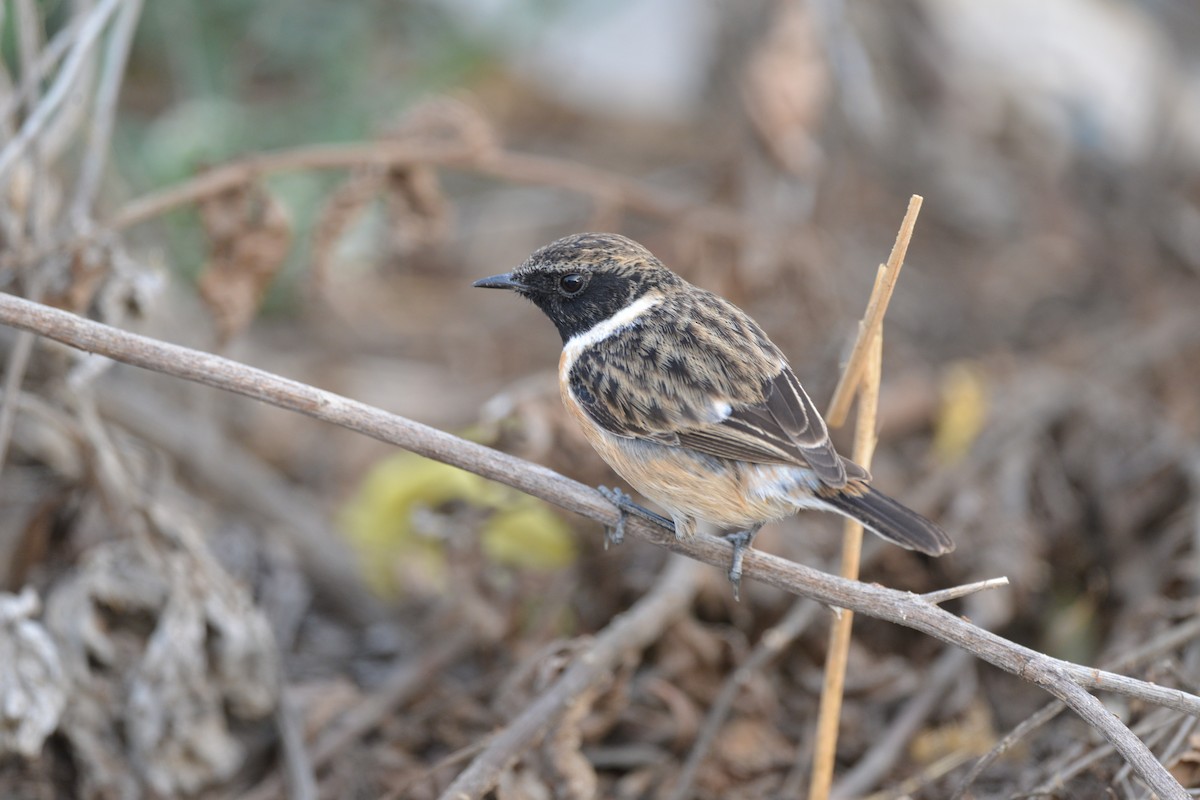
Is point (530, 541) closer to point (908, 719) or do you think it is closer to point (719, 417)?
point (908, 719)

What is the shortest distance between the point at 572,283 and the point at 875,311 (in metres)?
1.10

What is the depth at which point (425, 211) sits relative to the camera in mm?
4793

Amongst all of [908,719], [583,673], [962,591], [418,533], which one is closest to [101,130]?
[418,533]

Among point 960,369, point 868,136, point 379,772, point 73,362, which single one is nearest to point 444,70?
point 868,136

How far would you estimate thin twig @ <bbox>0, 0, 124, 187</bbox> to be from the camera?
141 inches

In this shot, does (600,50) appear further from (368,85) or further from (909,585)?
(909,585)

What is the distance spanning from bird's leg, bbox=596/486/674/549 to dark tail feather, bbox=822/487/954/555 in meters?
0.49

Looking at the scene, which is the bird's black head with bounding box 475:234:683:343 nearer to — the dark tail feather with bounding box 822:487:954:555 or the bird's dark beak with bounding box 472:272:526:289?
the bird's dark beak with bounding box 472:272:526:289

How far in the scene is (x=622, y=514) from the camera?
10.5 ft

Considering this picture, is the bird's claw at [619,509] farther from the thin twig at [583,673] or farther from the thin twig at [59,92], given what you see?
the thin twig at [59,92]

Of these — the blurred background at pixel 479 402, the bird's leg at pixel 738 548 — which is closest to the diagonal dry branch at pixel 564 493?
the bird's leg at pixel 738 548

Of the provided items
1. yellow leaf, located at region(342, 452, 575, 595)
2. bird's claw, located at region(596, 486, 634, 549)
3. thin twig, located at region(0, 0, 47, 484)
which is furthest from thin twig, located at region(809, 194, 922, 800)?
thin twig, located at region(0, 0, 47, 484)

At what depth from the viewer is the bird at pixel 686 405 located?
3229mm

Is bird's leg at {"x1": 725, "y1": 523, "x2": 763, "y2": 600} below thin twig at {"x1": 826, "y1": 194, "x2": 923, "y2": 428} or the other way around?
below
